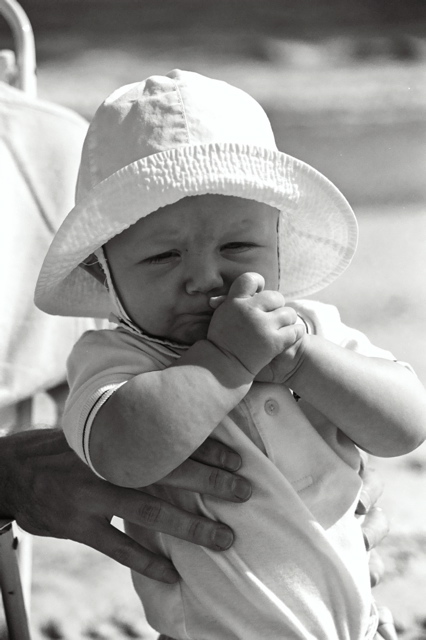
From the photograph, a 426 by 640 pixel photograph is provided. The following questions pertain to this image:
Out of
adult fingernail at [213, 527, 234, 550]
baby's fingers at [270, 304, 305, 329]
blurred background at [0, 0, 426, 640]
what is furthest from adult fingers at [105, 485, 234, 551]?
blurred background at [0, 0, 426, 640]

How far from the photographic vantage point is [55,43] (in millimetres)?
2672

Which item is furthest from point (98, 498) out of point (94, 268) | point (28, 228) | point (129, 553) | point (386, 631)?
point (28, 228)

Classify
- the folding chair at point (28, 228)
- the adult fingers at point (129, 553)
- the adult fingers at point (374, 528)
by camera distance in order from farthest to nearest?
the folding chair at point (28, 228) → the adult fingers at point (374, 528) → the adult fingers at point (129, 553)

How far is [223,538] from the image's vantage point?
2.62 ft

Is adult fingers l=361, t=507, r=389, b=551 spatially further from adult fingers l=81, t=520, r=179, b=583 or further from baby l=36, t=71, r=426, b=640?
adult fingers l=81, t=520, r=179, b=583

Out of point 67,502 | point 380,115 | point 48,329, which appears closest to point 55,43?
point 380,115

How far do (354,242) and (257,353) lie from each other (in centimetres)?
26

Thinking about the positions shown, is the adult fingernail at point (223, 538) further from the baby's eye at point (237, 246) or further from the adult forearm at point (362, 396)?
the baby's eye at point (237, 246)

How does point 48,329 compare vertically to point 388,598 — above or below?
above

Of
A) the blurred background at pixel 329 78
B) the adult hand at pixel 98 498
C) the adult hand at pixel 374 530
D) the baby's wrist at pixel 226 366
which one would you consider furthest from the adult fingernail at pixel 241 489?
the blurred background at pixel 329 78

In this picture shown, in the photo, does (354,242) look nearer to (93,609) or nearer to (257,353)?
(257,353)

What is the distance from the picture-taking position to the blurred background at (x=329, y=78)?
2426 mm

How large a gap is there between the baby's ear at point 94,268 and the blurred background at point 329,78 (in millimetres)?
1543

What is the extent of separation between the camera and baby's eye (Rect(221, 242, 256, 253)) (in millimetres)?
814
